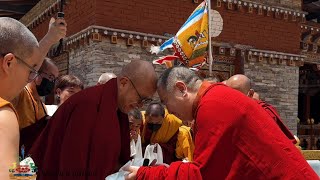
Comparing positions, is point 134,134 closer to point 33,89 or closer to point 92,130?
point 33,89

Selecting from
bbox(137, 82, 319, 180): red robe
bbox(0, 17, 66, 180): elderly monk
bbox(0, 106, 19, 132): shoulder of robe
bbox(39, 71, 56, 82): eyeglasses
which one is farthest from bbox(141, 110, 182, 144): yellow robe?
bbox(0, 106, 19, 132): shoulder of robe

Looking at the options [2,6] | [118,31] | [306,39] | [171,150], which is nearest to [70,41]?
[118,31]

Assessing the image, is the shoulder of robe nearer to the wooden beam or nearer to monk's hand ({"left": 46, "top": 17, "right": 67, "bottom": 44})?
monk's hand ({"left": 46, "top": 17, "right": 67, "bottom": 44})

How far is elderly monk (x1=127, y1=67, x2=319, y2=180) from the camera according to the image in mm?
1961

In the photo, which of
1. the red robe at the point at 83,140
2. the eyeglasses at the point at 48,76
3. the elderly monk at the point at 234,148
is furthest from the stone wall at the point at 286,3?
the elderly monk at the point at 234,148

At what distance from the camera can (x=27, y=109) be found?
2955 millimetres

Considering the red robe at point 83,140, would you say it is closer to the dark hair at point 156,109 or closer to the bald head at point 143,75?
the bald head at point 143,75

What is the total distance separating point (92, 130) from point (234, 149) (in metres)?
0.84

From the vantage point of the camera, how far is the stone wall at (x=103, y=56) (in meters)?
9.55

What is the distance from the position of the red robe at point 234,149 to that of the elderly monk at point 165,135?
287cm

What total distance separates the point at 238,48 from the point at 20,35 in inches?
419

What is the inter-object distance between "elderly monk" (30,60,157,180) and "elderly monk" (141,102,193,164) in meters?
2.33

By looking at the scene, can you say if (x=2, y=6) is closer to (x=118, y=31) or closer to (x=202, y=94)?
(x=118, y=31)

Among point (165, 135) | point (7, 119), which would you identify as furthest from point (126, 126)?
point (165, 135)
